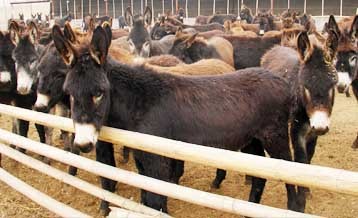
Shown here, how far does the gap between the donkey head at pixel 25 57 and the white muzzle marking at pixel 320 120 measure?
3.58 meters

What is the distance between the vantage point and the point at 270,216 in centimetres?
216

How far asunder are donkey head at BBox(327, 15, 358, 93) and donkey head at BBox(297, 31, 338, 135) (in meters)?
1.56

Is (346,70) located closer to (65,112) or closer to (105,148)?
(105,148)

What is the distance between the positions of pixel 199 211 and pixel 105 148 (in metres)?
1.29

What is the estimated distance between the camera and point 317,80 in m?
3.98

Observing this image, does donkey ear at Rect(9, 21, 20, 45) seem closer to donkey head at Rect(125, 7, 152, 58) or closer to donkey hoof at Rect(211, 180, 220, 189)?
donkey hoof at Rect(211, 180, 220, 189)

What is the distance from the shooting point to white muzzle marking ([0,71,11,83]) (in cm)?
567

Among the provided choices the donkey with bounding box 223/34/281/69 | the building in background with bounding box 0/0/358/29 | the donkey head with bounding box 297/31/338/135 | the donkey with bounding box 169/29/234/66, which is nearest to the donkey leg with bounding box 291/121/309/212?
the donkey head with bounding box 297/31/338/135

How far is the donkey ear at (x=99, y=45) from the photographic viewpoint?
3115 millimetres

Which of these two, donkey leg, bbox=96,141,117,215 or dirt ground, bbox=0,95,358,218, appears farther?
dirt ground, bbox=0,95,358,218

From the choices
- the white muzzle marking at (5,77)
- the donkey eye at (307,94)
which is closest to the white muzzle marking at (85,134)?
the donkey eye at (307,94)

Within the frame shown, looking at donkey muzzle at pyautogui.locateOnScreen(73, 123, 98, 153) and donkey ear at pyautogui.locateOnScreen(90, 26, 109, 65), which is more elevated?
donkey ear at pyautogui.locateOnScreen(90, 26, 109, 65)

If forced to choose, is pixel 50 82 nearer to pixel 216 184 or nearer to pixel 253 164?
pixel 216 184

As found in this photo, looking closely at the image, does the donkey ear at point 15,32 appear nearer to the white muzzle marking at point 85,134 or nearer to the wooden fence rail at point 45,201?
the wooden fence rail at point 45,201
